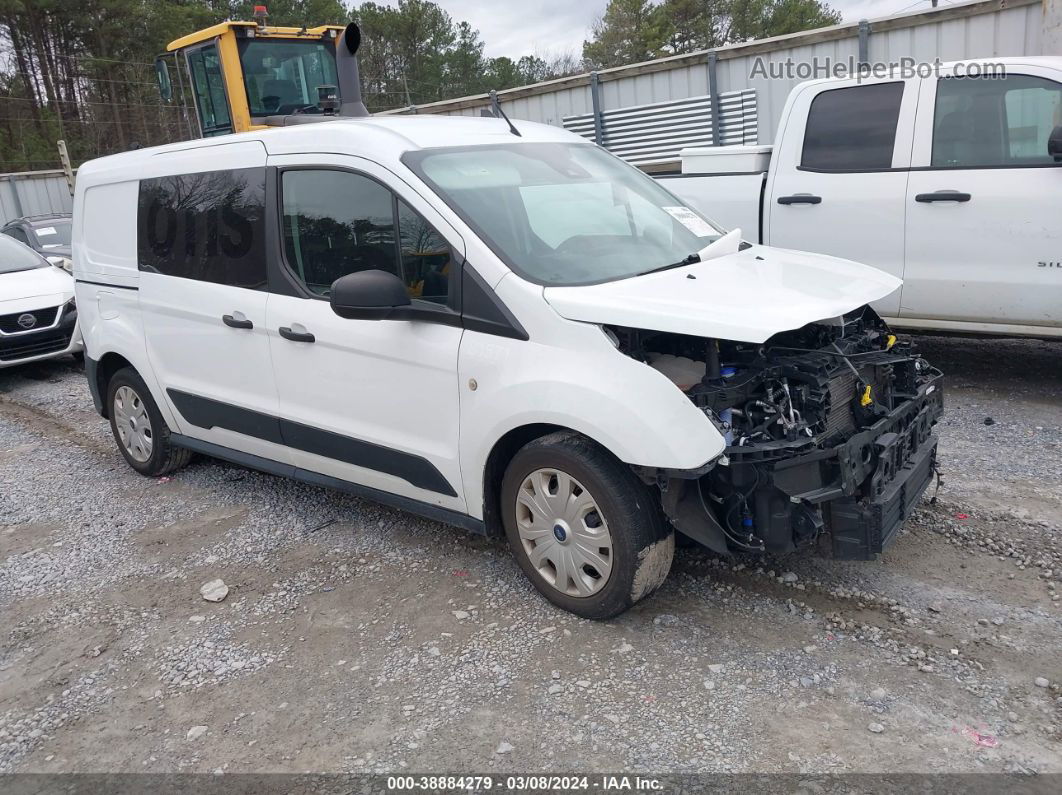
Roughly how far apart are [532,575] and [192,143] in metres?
3.15

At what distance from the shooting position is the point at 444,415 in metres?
3.87

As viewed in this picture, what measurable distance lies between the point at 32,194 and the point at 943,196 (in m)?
26.9

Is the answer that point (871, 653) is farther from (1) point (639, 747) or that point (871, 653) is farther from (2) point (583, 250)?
(2) point (583, 250)

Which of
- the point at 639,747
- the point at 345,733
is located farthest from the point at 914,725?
the point at 345,733

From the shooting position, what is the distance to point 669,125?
44.1 ft

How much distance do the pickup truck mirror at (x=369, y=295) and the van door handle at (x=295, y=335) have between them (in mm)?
557

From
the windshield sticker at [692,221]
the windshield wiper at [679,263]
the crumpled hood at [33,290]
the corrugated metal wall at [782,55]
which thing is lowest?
the crumpled hood at [33,290]

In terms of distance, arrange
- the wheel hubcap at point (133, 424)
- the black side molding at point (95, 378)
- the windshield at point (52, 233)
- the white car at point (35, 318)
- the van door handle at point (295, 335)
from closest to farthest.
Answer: the van door handle at point (295, 335)
the wheel hubcap at point (133, 424)
the black side molding at point (95, 378)
the white car at point (35, 318)
the windshield at point (52, 233)

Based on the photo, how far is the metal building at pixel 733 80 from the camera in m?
10.0

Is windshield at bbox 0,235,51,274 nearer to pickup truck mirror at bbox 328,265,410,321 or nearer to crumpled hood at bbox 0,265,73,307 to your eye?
crumpled hood at bbox 0,265,73,307

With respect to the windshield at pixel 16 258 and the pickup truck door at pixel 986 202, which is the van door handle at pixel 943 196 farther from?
the windshield at pixel 16 258

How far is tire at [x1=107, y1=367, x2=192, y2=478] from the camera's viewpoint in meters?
5.61

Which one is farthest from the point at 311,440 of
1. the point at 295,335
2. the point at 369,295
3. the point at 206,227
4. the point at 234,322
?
the point at 206,227

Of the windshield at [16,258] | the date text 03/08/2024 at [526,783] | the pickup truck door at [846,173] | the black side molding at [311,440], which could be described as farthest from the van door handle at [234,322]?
the windshield at [16,258]
